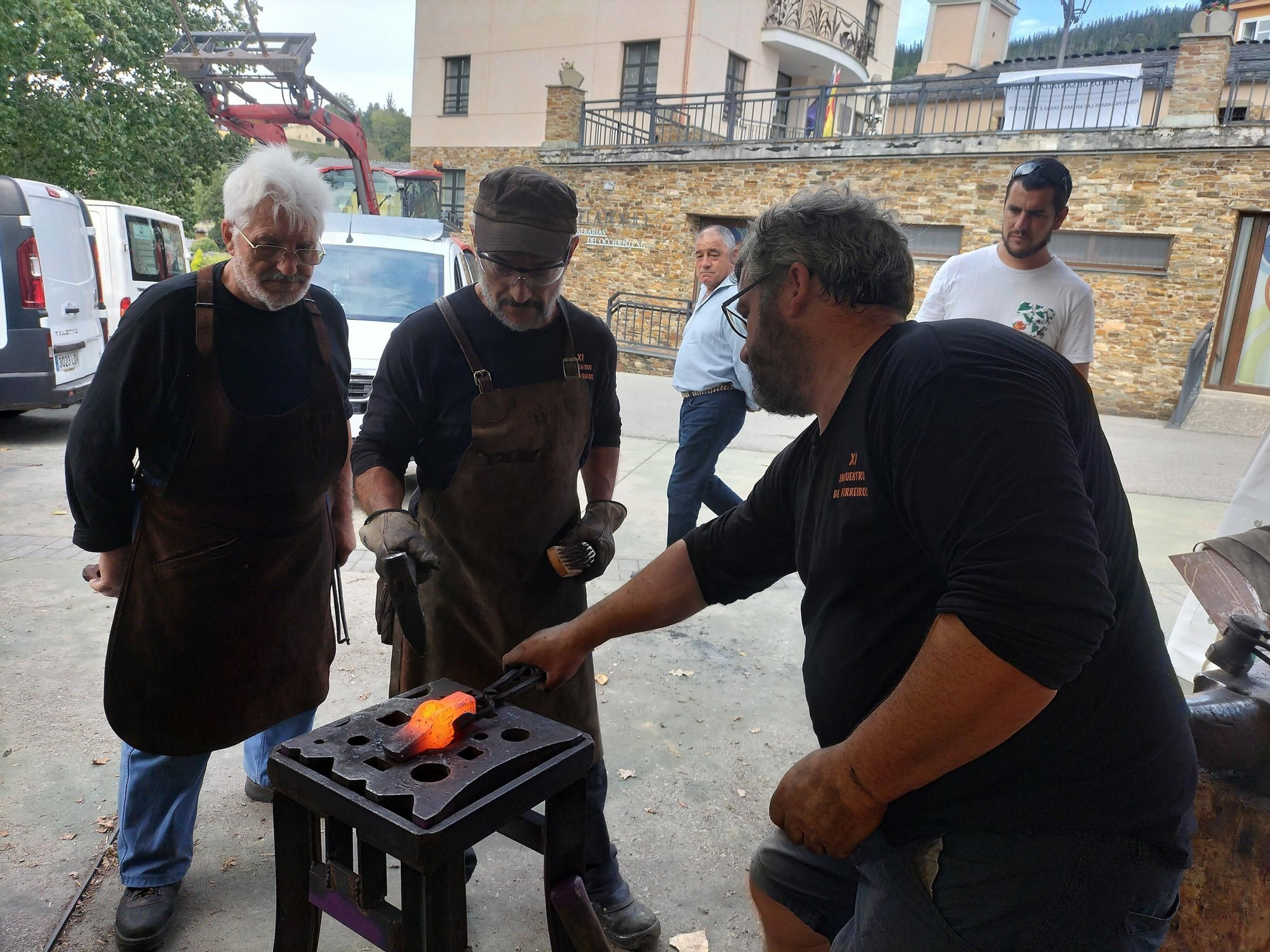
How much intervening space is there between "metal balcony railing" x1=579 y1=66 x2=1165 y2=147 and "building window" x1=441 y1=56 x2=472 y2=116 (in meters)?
4.65

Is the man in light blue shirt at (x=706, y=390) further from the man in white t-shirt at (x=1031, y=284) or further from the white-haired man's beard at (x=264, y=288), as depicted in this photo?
the white-haired man's beard at (x=264, y=288)

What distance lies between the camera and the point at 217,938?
7.71 feet

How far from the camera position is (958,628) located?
118cm

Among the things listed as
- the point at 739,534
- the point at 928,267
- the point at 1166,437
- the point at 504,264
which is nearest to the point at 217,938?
the point at 739,534

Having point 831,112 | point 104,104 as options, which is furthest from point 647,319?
point 104,104

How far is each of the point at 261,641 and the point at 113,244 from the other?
9.99m

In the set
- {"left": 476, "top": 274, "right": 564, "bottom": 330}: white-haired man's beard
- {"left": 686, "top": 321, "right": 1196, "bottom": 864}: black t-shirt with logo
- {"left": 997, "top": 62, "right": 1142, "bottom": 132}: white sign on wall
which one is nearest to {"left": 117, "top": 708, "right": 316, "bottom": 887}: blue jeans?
{"left": 476, "top": 274, "right": 564, "bottom": 330}: white-haired man's beard

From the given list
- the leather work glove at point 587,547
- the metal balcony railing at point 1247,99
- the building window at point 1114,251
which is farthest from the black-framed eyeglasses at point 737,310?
the metal balcony railing at point 1247,99

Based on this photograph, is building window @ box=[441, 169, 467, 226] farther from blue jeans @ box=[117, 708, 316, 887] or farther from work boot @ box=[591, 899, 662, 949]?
work boot @ box=[591, 899, 662, 949]

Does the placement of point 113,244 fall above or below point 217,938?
above

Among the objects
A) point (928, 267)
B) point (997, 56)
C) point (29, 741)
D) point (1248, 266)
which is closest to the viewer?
point (29, 741)

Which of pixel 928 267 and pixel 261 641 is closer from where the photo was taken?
pixel 261 641

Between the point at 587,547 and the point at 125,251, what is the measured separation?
1044 cm

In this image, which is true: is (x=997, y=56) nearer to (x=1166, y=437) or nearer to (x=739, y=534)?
(x=1166, y=437)
